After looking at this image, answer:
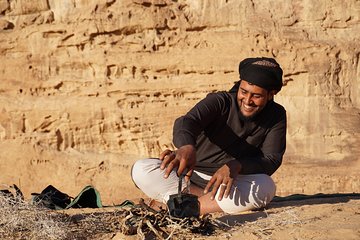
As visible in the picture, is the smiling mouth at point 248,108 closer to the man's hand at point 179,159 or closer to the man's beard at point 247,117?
the man's beard at point 247,117

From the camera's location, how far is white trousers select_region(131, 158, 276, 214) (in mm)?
4062

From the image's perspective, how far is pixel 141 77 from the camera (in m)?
11.3

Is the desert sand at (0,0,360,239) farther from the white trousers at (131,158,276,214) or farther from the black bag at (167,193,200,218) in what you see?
the black bag at (167,193,200,218)

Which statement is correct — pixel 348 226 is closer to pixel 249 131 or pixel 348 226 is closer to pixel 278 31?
pixel 249 131

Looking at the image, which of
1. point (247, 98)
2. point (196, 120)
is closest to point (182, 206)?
point (196, 120)

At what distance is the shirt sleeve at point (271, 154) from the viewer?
3.93 m

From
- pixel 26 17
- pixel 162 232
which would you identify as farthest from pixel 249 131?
pixel 26 17

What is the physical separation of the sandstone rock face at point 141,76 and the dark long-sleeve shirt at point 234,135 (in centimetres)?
602

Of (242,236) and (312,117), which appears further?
(312,117)

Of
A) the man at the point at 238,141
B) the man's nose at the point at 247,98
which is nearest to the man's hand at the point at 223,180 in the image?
the man at the point at 238,141

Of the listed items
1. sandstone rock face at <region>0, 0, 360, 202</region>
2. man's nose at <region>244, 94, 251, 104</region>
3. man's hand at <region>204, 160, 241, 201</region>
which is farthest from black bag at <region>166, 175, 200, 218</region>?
sandstone rock face at <region>0, 0, 360, 202</region>

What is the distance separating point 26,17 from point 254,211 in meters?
→ 9.08

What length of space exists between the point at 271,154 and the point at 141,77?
7405mm

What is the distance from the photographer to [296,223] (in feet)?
12.1
